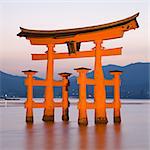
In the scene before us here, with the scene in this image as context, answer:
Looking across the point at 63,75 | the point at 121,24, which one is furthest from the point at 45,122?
the point at 121,24

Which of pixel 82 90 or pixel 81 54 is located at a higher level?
pixel 81 54

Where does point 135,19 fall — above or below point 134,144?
above

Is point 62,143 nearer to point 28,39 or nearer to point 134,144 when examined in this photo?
point 134,144

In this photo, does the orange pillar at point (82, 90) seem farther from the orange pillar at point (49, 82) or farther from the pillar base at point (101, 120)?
the orange pillar at point (49, 82)

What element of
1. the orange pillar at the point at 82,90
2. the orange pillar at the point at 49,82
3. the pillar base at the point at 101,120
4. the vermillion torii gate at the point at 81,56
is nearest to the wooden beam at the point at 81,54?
the vermillion torii gate at the point at 81,56

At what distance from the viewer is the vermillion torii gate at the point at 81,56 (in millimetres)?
12695

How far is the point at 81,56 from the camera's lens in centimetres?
1392

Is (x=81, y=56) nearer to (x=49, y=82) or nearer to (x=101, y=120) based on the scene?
(x=49, y=82)

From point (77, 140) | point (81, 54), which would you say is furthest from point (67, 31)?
point (77, 140)

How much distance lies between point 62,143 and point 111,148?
144 centimetres

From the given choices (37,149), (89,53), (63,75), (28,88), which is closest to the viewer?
(37,149)

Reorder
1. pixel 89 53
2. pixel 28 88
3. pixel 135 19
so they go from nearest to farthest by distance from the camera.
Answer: pixel 135 19
pixel 89 53
pixel 28 88

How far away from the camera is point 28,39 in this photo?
48.5ft

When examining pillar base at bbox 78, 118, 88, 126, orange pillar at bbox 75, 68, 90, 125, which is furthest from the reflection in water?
pillar base at bbox 78, 118, 88, 126
